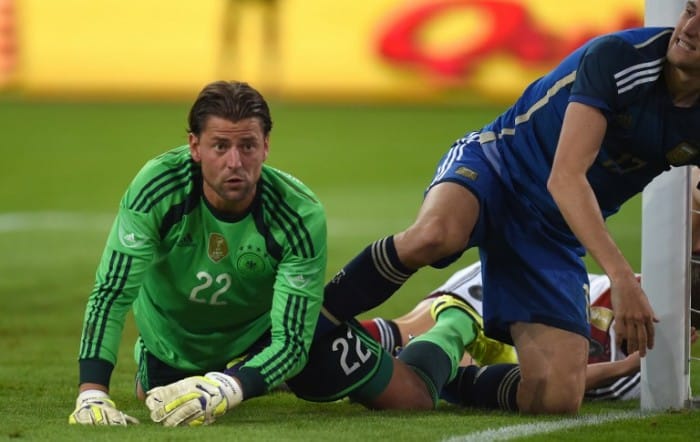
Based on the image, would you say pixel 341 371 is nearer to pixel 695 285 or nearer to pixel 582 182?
pixel 582 182

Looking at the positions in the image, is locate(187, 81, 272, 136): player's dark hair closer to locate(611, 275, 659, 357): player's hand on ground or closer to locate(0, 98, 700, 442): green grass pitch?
locate(0, 98, 700, 442): green grass pitch

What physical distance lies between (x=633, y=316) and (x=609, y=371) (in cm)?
117

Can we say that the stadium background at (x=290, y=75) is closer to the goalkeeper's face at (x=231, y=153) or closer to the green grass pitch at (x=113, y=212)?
the green grass pitch at (x=113, y=212)

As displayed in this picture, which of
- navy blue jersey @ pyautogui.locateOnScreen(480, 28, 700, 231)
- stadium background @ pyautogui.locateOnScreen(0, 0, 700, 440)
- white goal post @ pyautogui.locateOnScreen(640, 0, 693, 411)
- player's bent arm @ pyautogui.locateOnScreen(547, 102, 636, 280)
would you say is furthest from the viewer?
stadium background @ pyautogui.locateOnScreen(0, 0, 700, 440)

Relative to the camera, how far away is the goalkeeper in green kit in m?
4.58

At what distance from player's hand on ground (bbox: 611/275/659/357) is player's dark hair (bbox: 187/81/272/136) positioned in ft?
4.12

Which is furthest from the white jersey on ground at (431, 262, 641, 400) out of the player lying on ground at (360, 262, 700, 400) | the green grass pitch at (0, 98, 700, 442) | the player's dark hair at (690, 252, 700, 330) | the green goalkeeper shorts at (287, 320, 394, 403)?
the green goalkeeper shorts at (287, 320, 394, 403)

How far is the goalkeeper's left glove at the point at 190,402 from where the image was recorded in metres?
4.42

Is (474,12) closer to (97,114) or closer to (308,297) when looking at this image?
(97,114)

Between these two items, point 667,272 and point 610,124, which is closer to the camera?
point 610,124

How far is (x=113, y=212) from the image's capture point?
1213 cm

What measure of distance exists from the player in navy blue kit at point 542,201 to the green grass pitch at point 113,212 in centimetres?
24

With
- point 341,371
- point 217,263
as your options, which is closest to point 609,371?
point 341,371

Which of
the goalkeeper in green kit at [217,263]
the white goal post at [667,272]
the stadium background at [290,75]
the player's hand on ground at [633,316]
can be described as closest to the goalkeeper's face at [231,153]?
the goalkeeper in green kit at [217,263]
